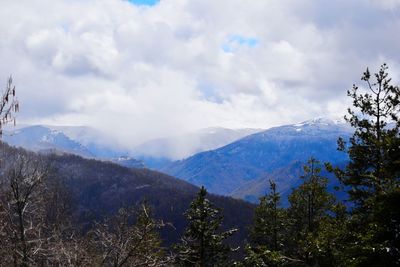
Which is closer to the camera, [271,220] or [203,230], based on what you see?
[203,230]

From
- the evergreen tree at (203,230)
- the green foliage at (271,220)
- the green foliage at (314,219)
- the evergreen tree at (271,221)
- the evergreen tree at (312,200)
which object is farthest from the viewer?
the green foliage at (271,220)

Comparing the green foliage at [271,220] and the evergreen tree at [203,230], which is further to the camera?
the green foliage at [271,220]

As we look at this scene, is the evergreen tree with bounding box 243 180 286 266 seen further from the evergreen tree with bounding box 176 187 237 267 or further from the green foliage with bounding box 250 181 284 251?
the evergreen tree with bounding box 176 187 237 267

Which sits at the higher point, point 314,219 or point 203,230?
point 314,219

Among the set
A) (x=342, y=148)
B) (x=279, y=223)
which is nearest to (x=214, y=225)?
(x=279, y=223)

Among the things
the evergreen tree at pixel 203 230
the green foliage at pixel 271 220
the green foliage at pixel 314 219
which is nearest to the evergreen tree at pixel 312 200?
the green foliage at pixel 314 219

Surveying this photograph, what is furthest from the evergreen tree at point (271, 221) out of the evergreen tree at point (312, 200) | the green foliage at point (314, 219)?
the evergreen tree at point (312, 200)

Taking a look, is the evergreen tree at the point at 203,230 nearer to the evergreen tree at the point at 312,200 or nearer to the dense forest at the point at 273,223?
the dense forest at the point at 273,223

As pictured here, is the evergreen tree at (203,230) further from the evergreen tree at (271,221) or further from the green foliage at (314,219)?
the green foliage at (314,219)

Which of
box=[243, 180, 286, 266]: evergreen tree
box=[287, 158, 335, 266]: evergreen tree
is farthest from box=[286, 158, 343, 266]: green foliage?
box=[243, 180, 286, 266]: evergreen tree

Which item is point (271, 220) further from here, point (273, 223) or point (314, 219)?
Answer: point (314, 219)

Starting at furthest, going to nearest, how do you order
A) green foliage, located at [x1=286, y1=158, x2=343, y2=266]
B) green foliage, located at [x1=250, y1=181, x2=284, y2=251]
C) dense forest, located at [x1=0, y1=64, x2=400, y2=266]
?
green foliage, located at [x1=250, y1=181, x2=284, y2=251], green foliage, located at [x1=286, y1=158, x2=343, y2=266], dense forest, located at [x1=0, y1=64, x2=400, y2=266]

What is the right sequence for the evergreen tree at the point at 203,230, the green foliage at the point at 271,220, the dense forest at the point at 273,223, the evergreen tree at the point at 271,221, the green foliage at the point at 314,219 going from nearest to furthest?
the dense forest at the point at 273,223, the green foliage at the point at 314,219, the evergreen tree at the point at 203,230, the evergreen tree at the point at 271,221, the green foliage at the point at 271,220

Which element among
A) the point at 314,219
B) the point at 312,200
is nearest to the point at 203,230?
the point at 314,219
